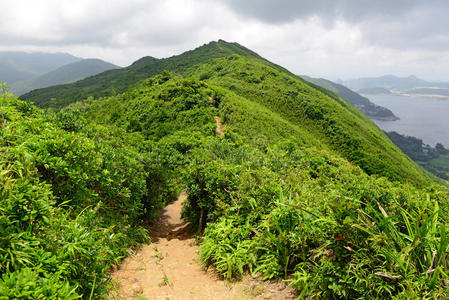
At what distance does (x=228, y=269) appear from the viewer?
18.4ft

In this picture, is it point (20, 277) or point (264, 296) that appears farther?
point (264, 296)

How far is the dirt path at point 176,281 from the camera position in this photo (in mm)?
4848

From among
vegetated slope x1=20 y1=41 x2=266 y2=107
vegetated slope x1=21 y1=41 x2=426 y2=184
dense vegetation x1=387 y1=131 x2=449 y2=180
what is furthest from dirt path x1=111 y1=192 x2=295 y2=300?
dense vegetation x1=387 y1=131 x2=449 y2=180

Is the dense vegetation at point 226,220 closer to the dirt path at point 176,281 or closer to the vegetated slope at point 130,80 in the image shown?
the dirt path at point 176,281

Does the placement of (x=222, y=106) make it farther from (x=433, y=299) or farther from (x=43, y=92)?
(x=43, y=92)

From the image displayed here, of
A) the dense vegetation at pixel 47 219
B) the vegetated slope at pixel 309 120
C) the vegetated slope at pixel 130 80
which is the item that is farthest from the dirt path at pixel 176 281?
the vegetated slope at pixel 130 80

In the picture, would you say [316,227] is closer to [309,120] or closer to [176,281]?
[176,281]

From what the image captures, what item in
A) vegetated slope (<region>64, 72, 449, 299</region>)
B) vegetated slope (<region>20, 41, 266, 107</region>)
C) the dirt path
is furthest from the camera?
vegetated slope (<region>20, 41, 266, 107</region>)

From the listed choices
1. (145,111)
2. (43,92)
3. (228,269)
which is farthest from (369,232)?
(43,92)

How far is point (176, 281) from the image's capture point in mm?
6008

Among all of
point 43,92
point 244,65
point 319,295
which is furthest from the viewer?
point 43,92

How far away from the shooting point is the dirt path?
485 centimetres

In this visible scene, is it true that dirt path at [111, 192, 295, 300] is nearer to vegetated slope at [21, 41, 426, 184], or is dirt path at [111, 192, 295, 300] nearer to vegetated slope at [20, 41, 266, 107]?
vegetated slope at [21, 41, 426, 184]

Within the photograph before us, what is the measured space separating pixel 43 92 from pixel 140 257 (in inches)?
6459
